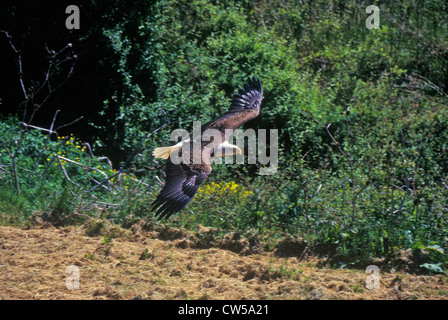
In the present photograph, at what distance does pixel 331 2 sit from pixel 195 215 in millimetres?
8080

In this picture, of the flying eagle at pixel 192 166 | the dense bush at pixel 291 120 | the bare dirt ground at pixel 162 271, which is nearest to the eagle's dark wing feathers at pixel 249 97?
the flying eagle at pixel 192 166

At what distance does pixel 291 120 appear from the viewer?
8.85 m

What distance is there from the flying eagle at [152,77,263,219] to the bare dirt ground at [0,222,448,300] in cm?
51

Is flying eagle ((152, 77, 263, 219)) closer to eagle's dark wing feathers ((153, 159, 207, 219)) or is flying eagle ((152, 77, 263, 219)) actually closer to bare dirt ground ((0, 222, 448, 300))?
eagle's dark wing feathers ((153, 159, 207, 219))

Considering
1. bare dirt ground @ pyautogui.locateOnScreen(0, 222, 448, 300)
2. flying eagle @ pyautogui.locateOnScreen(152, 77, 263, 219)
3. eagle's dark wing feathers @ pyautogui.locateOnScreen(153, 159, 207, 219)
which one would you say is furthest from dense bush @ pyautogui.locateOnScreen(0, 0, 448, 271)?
eagle's dark wing feathers @ pyautogui.locateOnScreen(153, 159, 207, 219)

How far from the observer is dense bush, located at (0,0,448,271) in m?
6.10

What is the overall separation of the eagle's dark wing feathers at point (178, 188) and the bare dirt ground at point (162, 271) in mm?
689

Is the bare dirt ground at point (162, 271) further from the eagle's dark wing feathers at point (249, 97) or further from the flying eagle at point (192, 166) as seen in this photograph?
the eagle's dark wing feathers at point (249, 97)

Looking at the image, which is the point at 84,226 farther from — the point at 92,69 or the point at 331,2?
the point at 331,2

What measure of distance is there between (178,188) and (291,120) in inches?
164

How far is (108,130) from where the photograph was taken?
330 inches

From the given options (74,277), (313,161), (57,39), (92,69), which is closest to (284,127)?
(313,161)

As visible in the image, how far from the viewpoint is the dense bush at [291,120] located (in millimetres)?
6098

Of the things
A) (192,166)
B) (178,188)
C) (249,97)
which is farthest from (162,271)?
(249,97)
